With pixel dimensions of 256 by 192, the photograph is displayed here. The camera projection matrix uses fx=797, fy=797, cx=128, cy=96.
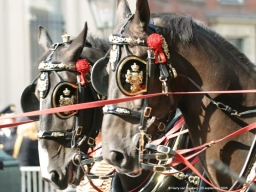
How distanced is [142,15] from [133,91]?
440 mm

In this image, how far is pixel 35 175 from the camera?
862 centimetres

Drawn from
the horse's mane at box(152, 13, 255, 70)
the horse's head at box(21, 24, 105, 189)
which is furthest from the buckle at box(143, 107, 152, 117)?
the horse's head at box(21, 24, 105, 189)

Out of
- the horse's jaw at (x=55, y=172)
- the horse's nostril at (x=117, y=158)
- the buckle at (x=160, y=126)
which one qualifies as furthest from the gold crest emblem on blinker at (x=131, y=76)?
the horse's jaw at (x=55, y=172)

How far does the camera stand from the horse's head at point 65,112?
580 centimetres

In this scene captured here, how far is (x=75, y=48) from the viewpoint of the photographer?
19.9 feet

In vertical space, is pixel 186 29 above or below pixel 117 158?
above

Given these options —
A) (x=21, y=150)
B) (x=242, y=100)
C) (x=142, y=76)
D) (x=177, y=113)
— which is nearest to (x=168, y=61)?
(x=142, y=76)

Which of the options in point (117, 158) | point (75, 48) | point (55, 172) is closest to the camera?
point (117, 158)

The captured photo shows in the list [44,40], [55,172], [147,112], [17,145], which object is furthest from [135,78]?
[17,145]

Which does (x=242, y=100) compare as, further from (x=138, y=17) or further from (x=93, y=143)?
(x=93, y=143)

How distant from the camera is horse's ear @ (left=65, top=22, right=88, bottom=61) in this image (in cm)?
605

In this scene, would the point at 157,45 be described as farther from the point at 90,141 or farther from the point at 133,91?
the point at 90,141

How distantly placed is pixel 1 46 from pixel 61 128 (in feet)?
35.9

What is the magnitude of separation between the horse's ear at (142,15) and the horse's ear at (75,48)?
1.48 m
